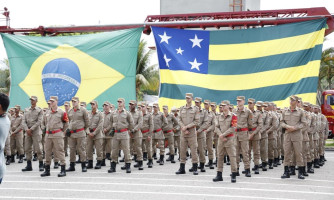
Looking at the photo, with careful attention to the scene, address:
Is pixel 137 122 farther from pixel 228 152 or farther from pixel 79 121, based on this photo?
pixel 228 152

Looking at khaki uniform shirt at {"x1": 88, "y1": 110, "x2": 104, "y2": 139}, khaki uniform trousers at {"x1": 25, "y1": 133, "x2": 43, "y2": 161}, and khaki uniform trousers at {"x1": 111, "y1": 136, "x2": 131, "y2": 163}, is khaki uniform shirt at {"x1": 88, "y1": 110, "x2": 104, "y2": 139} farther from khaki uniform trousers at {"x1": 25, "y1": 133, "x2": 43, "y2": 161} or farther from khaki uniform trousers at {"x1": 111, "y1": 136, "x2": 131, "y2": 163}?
khaki uniform trousers at {"x1": 25, "y1": 133, "x2": 43, "y2": 161}

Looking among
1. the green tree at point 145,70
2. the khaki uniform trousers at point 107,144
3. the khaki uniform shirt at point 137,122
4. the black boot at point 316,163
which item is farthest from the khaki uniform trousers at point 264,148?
the green tree at point 145,70

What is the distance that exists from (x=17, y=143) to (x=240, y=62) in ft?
24.5

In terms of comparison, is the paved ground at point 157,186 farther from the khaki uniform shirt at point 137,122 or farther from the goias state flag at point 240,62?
the goias state flag at point 240,62

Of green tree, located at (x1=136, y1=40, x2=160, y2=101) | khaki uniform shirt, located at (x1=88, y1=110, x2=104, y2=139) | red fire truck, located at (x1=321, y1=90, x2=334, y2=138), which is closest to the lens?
khaki uniform shirt, located at (x1=88, y1=110, x2=104, y2=139)

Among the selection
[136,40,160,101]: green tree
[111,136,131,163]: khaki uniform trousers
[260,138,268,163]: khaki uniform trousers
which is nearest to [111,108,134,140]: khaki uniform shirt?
[111,136,131,163]: khaki uniform trousers

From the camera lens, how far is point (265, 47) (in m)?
13.5

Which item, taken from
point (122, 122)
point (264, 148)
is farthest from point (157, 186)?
point (264, 148)

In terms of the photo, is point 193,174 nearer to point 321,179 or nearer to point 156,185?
point 156,185

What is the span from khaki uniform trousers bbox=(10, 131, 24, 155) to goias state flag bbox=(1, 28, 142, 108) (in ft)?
3.77

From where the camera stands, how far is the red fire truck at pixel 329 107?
22.5m

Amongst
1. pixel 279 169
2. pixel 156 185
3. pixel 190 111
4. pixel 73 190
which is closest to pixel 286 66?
pixel 279 169

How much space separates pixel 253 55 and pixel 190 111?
13.1ft

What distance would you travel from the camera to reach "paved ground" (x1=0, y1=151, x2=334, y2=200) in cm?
780
